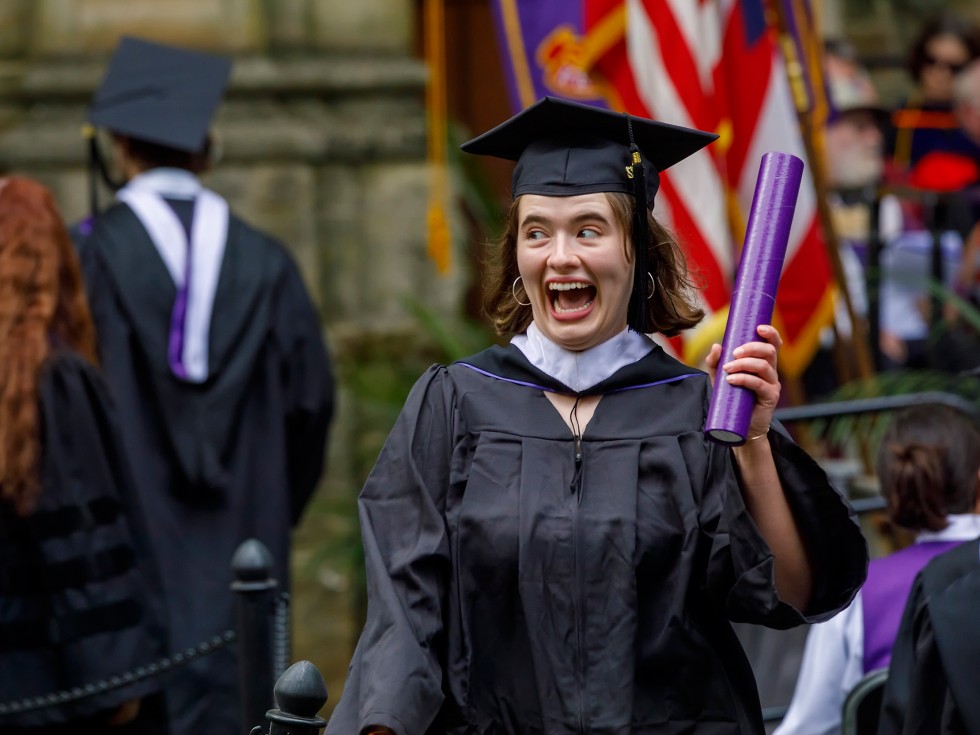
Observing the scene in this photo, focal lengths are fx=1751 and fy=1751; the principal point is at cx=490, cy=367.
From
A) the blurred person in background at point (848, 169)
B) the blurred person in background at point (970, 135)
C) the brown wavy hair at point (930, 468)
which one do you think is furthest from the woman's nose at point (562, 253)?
the blurred person in background at point (848, 169)

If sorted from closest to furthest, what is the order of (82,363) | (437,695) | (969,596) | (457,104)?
(437,695) < (969,596) < (82,363) < (457,104)

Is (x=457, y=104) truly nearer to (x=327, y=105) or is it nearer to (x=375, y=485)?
(x=327, y=105)

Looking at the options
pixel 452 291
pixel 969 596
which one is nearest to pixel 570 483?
pixel 969 596

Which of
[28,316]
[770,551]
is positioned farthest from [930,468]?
[28,316]

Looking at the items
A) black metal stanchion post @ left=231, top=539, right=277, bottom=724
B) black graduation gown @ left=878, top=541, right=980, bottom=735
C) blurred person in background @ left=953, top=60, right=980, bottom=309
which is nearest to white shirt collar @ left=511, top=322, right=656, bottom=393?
black graduation gown @ left=878, top=541, right=980, bottom=735

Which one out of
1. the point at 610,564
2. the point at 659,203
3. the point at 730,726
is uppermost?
the point at 659,203

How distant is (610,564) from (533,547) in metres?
0.13

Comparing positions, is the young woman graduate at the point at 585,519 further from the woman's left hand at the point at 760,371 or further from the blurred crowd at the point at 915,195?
the blurred crowd at the point at 915,195

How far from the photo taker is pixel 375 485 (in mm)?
2920

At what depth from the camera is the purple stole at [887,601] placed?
3729mm

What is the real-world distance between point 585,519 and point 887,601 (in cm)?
120

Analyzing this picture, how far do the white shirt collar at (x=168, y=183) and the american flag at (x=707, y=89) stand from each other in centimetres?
134

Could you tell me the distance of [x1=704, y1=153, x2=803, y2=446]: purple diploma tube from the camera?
2.62 m

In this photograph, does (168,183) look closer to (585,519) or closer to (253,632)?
(253,632)
